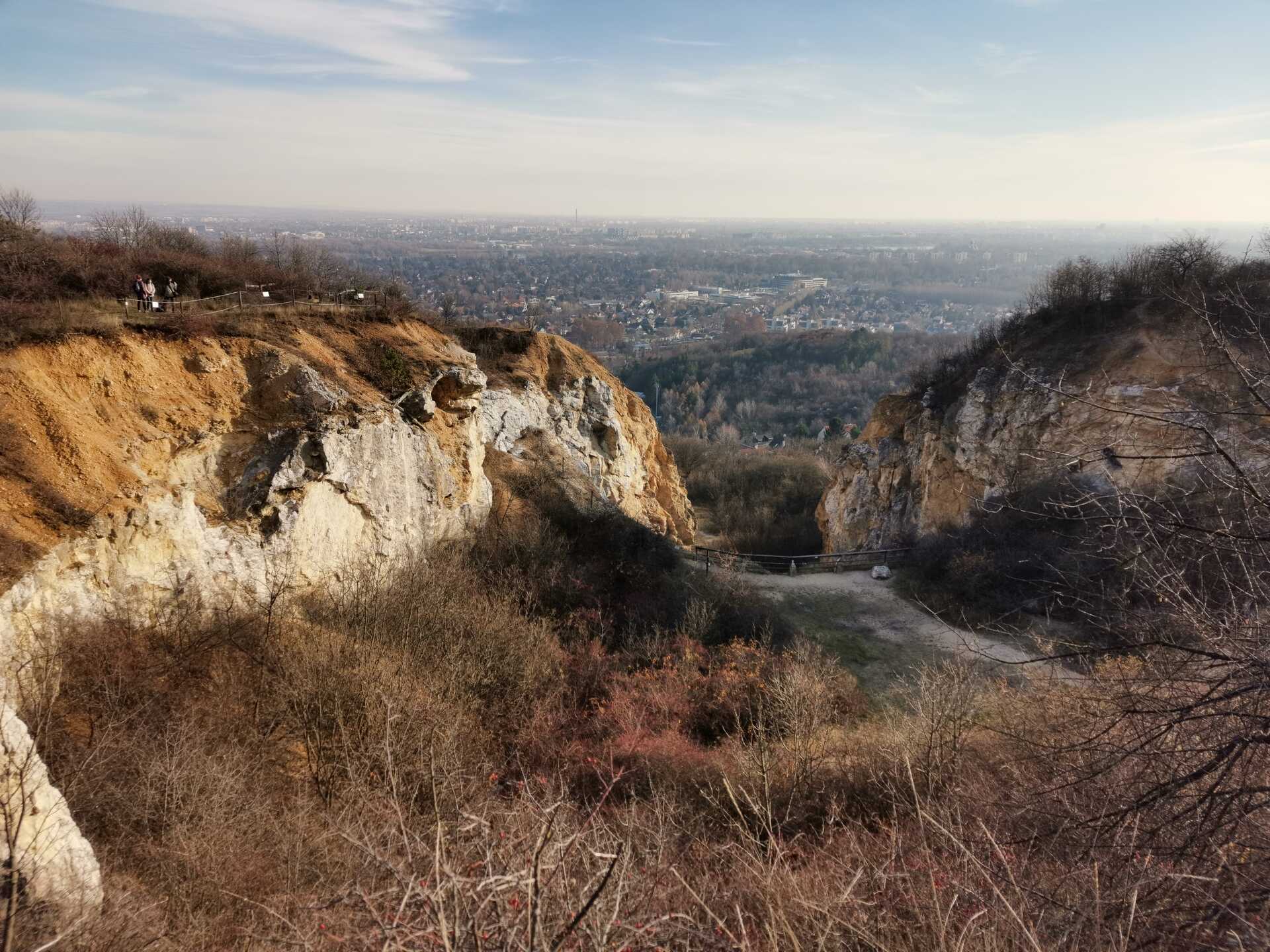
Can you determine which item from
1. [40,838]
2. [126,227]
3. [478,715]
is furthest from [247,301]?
[40,838]

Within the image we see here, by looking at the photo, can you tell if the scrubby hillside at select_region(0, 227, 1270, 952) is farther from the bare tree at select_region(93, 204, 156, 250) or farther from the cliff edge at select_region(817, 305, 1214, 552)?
the bare tree at select_region(93, 204, 156, 250)

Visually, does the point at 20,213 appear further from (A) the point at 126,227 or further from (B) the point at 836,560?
(B) the point at 836,560

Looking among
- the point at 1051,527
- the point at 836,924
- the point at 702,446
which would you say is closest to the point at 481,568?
the point at 836,924

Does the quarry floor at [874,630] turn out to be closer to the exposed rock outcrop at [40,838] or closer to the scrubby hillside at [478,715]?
the scrubby hillside at [478,715]

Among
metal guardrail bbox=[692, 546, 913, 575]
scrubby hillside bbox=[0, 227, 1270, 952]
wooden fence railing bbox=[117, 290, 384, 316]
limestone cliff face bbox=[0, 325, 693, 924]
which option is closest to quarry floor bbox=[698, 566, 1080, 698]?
metal guardrail bbox=[692, 546, 913, 575]

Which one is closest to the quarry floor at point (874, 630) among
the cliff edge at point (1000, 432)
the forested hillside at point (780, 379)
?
the cliff edge at point (1000, 432)

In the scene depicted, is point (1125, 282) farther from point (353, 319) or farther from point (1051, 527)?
point (353, 319)
